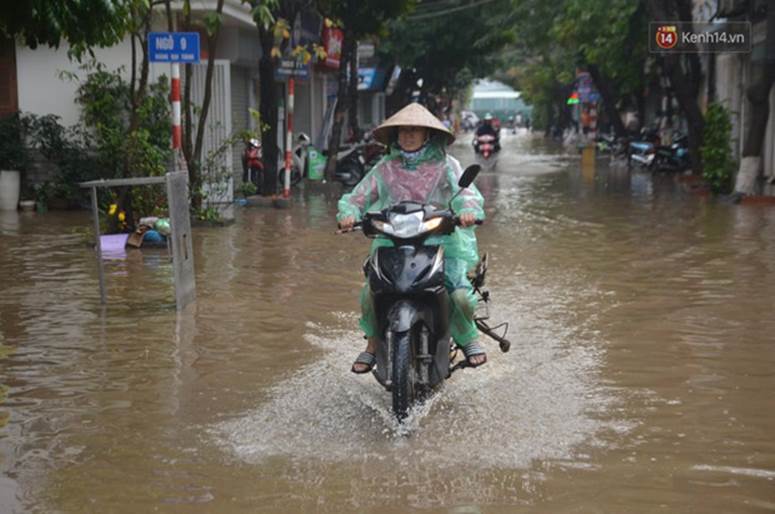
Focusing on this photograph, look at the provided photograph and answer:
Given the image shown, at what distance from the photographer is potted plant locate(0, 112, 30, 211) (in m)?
17.8

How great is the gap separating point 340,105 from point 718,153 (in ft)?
25.8

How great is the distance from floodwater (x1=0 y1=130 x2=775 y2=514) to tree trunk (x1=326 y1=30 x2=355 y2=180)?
1129 centimetres

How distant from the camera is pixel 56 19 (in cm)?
455

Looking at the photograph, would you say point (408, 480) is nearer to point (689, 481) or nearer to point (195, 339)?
point (689, 481)

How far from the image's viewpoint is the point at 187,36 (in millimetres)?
12117

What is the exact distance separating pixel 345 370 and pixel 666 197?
47.5 feet

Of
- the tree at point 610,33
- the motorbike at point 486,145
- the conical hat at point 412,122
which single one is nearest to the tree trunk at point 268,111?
the tree at point 610,33

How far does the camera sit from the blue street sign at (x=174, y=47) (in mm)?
12117

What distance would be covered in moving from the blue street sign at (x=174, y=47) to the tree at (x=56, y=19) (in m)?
7.05

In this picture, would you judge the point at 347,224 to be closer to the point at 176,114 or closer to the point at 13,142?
the point at 176,114

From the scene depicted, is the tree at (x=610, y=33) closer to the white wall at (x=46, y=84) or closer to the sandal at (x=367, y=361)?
the white wall at (x=46, y=84)

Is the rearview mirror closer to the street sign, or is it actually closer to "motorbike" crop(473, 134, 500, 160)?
the street sign

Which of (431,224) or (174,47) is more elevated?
(174,47)

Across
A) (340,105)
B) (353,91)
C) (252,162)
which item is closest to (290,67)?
(252,162)
